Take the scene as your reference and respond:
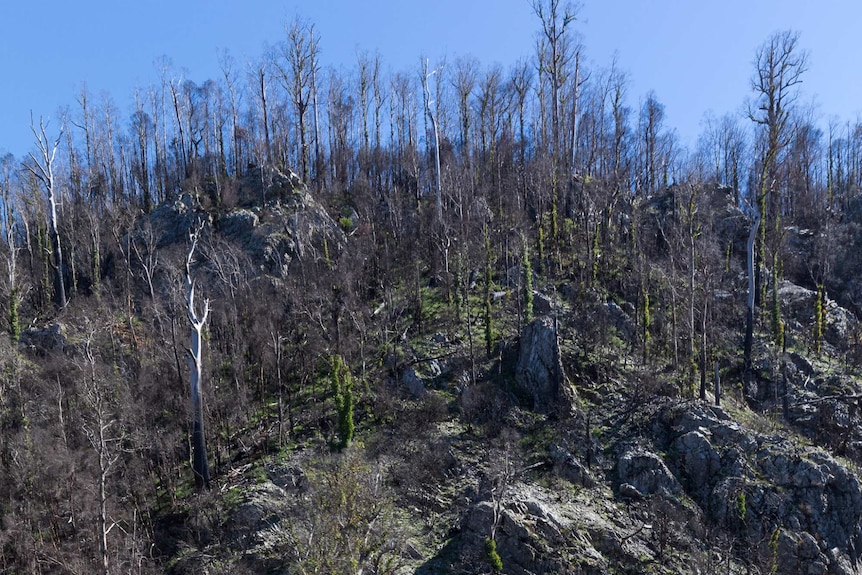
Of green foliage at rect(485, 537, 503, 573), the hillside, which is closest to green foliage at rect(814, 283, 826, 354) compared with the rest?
the hillside

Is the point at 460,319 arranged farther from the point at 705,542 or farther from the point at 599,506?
the point at 705,542

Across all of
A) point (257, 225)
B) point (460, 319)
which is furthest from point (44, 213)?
point (460, 319)

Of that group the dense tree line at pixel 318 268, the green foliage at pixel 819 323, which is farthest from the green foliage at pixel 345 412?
the green foliage at pixel 819 323

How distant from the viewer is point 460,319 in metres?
33.5

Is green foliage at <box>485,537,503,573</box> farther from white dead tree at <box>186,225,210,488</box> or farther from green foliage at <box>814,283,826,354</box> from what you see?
green foliage at <box>814,283,826,354</box>

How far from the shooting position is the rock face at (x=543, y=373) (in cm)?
2752

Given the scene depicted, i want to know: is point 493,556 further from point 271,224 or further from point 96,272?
point 96,272

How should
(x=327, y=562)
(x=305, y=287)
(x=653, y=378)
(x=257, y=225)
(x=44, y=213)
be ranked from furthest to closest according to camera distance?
(x=44, y=213) < (x=257, y=225) < (x=305, y=287) < (x=653, y=378) < (x=327, y=562)

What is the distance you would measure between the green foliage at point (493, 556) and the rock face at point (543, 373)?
8.45m

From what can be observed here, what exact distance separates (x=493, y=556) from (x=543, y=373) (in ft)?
32.0

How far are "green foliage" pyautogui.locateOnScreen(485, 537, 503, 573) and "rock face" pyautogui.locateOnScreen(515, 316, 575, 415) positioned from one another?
845cm

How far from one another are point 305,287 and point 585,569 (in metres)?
22.2

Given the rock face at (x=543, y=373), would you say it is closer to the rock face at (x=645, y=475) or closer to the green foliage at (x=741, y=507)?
the rock face at (x=645, y=475)

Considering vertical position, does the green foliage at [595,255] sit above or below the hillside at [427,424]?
above
